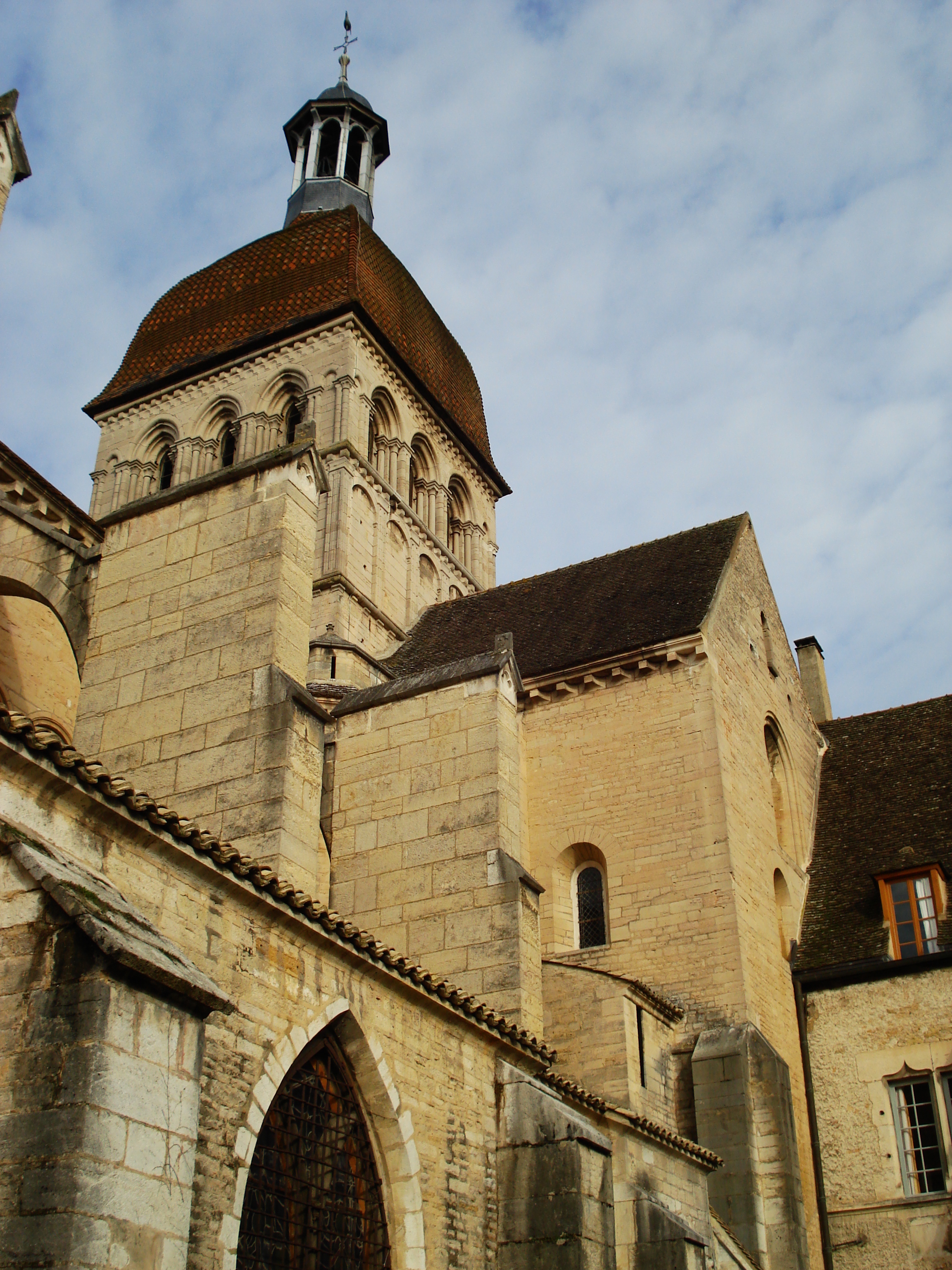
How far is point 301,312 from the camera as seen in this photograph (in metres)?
26.7

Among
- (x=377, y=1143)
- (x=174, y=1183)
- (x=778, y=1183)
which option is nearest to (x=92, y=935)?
(x=174, y=1183)

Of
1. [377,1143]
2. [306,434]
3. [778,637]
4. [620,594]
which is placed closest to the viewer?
[377,1143]

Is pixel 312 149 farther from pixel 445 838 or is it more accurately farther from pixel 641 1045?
pixel 641 1045

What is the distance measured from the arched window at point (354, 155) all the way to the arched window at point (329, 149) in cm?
31

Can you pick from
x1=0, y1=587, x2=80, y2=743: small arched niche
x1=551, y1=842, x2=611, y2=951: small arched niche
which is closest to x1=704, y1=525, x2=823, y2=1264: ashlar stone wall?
x1=551, y1=842, x2=611, y2=951: small arched niche

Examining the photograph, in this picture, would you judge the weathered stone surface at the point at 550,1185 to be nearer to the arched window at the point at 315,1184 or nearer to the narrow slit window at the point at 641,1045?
the arched window at the point at 315,1184

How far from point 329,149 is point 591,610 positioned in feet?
68.6

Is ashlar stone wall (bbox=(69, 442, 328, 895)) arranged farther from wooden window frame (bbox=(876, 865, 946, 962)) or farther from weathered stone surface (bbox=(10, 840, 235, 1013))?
wooden window frame (bbox=(876, 865, 946, 962))

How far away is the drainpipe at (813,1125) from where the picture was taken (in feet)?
47.6

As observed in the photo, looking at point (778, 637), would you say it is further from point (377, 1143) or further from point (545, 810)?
point (377, 1143)

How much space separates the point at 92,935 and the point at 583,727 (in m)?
12.3

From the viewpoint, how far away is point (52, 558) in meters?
11.9

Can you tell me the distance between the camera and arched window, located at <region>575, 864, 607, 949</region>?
639 inches

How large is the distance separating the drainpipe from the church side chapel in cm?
5
